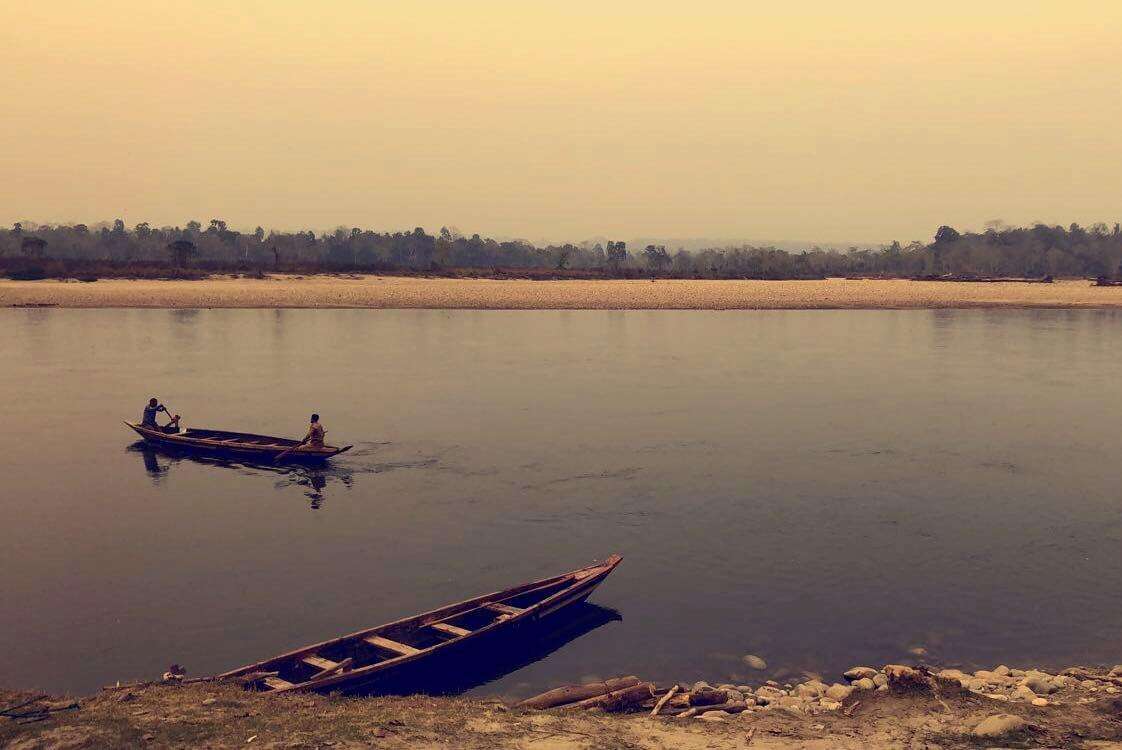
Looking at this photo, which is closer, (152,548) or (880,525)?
(152,548)

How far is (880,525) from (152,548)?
60.6 ft

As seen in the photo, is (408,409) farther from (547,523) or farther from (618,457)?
(547,523)

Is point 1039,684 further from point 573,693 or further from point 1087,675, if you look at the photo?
point 573,693

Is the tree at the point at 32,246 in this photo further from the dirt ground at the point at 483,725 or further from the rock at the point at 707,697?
the rock at the point at 707,697

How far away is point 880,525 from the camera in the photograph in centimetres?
2417

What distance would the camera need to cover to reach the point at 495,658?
16484mm

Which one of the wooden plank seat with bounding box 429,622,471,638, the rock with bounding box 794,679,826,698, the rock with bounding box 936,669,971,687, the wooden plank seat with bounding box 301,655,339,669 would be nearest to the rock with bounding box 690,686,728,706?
the rock with bounding box 794,679,826,698

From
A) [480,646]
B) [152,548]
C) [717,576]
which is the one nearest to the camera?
[480,646]

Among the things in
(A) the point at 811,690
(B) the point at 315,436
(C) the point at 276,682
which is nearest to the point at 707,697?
(A) the point at 811,690

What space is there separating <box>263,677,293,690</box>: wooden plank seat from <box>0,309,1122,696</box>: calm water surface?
8.08 feet

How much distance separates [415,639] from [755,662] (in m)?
6.09

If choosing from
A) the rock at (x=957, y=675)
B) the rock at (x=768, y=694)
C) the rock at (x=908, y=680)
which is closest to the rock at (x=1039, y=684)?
the rock at (x=957, y=675)

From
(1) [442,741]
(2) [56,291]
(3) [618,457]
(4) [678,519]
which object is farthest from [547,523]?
(2) [56,291]

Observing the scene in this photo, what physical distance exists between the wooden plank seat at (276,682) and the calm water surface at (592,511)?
8.08 ft
